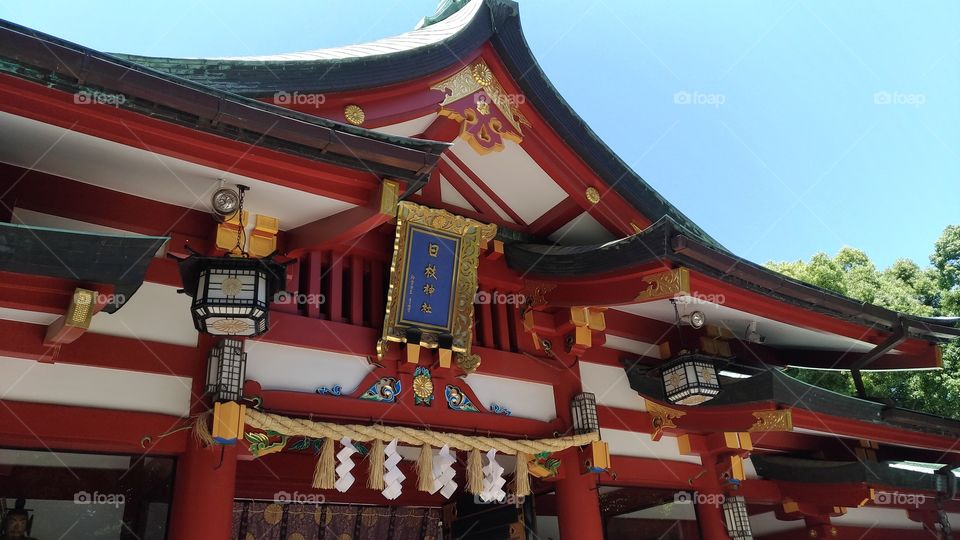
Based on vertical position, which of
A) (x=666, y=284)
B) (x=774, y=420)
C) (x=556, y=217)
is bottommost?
(x=774, y=420)

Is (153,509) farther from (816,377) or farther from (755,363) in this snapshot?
(816,377)

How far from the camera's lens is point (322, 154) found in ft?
17.1

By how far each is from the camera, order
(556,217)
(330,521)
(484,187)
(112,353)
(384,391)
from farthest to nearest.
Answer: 1. (556,217)
2. (330,521)
3. (484,187)
4. (384,391)
5. (112,353)

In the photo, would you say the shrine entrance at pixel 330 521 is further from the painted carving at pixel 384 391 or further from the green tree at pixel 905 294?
the green tree at pixel 905 294

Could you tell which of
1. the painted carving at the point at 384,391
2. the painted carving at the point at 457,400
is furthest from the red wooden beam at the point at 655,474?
the painted carving at the point at 384,391

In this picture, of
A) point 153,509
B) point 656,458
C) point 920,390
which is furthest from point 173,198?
point 920,390

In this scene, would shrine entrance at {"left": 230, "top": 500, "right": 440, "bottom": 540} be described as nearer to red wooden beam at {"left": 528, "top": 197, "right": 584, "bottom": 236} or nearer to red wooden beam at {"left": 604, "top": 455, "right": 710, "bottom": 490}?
red wooden beam at {"left": 604, "top": 455, "right": 710, "bottom": 490}

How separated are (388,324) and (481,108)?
266cm

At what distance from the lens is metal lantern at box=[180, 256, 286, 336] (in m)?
5.06

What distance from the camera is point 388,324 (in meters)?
6.62

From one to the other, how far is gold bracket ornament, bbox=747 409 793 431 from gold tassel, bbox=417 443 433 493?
430cm

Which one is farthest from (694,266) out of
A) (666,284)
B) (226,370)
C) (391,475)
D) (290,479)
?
(290,479)

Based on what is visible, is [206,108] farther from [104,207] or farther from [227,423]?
[227,423]

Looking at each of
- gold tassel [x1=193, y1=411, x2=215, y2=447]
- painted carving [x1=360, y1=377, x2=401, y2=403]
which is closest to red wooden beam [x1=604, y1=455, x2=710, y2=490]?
painted carving [x1=360, y1=377, x2=401, y2=403]
